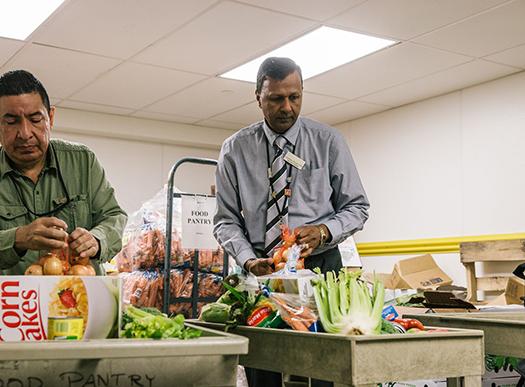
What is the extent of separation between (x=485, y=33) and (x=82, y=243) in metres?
4.13

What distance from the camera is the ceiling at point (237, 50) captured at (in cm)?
471

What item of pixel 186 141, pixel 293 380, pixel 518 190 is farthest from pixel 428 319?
pixel 186 141

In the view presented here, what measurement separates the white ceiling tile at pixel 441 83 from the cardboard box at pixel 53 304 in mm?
4983

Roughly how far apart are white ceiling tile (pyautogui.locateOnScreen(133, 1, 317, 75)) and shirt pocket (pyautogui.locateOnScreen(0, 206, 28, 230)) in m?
2.77

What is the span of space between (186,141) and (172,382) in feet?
23.5

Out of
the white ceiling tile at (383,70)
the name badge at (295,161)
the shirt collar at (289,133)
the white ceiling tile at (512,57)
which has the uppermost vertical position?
the white ceiling tile at (512,57)

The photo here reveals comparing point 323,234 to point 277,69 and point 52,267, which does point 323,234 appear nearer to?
point 277,69

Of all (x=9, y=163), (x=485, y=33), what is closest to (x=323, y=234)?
(x=9, y=163)

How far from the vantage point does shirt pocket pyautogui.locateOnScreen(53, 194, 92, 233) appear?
2.26 metres

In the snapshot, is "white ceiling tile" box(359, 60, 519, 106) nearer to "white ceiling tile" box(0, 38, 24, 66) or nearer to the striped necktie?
"white ceiling tile" box(0, 38, 24, 66)

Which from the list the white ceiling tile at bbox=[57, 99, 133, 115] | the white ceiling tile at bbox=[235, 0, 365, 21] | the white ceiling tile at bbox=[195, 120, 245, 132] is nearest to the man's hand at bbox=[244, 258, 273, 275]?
the white ceiling tile at bbox=[235, 0, 365, 21]

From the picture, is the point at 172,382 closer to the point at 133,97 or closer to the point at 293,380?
the point at 293,380

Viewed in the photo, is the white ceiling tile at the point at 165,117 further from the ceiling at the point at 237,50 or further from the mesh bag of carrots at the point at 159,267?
the mesh bag of carrots at the point at 159,267

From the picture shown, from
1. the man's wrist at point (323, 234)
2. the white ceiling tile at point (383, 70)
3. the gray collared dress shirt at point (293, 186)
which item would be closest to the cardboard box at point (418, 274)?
the white ceiling tile at point (383, 70)
